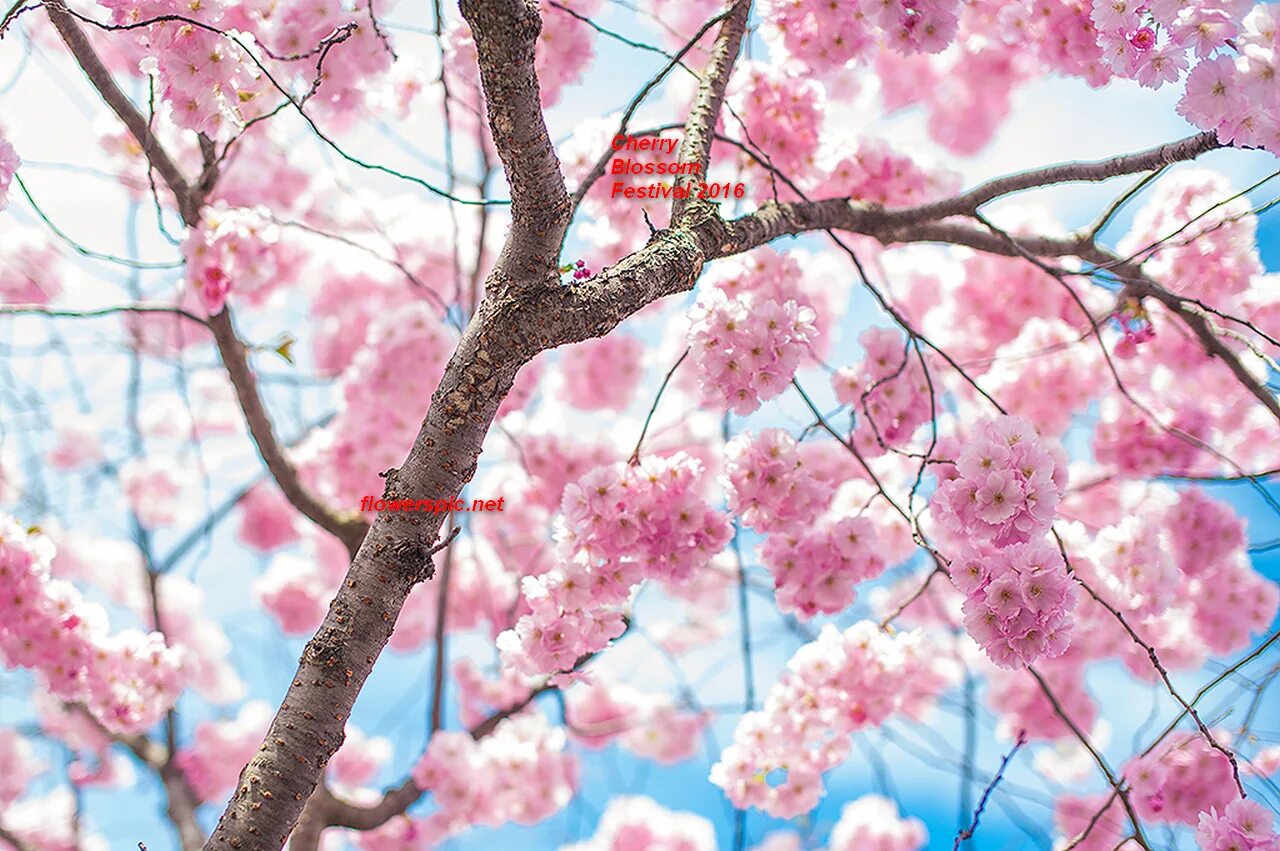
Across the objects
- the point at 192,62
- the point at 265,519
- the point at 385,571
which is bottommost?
the point at 385,571

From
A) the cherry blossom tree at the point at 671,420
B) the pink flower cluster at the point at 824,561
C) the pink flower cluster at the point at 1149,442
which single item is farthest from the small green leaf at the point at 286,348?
the pink flower cluster at the point at 1149,442

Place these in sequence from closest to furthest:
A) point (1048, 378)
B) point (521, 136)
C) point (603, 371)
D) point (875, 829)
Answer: point (521, 136), point (1048, 378), point (875, 829), point (603, 371)

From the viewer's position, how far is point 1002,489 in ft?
5.07

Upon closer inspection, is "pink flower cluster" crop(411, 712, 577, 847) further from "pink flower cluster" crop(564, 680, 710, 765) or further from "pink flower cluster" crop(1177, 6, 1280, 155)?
"pink flower cluster" crop(1177, 6, 1280, 155)

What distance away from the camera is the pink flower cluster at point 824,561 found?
6.75 feet

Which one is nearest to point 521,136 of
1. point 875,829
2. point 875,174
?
point 875,174

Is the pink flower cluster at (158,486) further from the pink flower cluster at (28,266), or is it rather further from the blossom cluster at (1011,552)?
the blossom cluster at (1011,552)

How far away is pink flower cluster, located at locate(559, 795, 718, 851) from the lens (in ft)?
13.2

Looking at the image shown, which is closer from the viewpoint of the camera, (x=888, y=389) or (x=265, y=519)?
(x=888, y=389)

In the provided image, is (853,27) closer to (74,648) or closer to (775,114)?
(775,114)

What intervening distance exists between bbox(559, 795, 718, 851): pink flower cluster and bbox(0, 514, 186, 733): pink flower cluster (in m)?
2.15

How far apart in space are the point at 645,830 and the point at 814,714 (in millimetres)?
2057

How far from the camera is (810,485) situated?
6.48ft

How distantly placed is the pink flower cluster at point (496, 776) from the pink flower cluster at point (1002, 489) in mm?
1758
